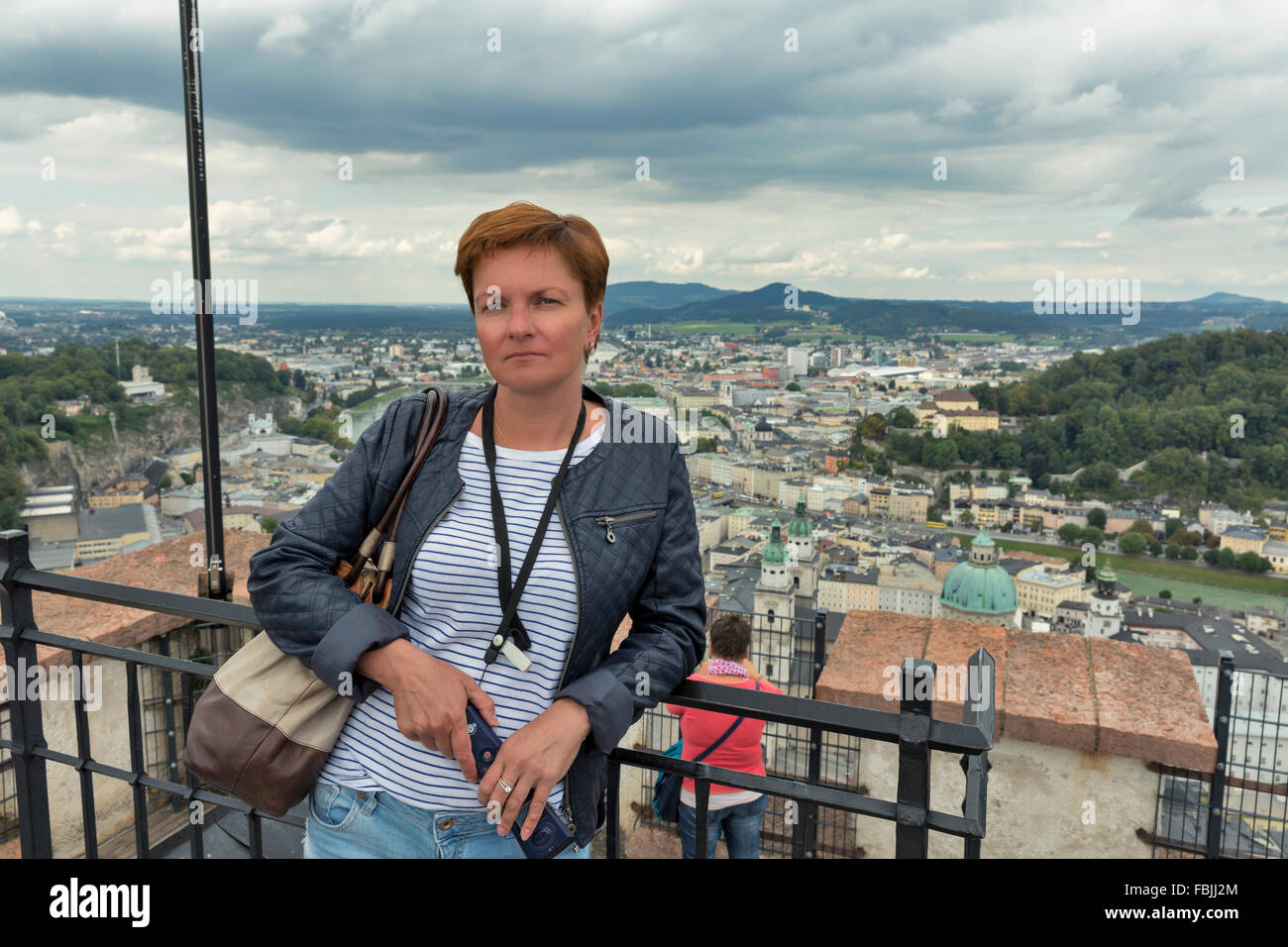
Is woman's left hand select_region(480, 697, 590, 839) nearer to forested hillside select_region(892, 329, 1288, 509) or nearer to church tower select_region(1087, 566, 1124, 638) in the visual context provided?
church tower select_region(1087, 566, 1124, 638)

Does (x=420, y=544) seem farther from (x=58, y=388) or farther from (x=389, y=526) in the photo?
(x=58, y=388)

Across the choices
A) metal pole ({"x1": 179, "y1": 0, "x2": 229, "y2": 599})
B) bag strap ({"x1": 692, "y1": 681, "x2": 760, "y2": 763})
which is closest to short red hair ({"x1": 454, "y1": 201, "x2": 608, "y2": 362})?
bag strap ({"x1": 692, "y1": 681, "x2": 760, "y2": 763})

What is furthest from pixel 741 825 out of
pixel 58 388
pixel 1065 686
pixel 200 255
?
pixel 58 388

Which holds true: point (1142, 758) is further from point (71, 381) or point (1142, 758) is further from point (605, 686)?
point (71, 381)

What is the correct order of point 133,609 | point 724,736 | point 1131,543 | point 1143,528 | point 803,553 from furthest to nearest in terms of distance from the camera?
point 1143,528 → point 1131,543 → point 803,553 → point 133,609 → point 724,736

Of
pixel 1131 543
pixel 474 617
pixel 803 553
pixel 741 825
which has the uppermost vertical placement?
pixel 474 617

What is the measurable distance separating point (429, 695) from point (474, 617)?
9cm

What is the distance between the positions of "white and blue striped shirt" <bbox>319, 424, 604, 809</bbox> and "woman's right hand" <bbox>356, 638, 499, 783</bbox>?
4 cm

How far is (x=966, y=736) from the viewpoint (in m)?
0.92

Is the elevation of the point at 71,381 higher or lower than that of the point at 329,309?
lower

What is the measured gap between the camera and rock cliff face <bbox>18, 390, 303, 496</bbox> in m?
11.2

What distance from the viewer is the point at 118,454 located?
12633mm

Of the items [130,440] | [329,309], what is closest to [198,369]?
[130,440]
